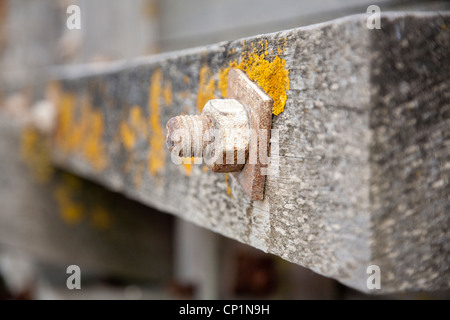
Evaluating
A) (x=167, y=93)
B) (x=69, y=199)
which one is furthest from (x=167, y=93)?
(x=69, y=199)

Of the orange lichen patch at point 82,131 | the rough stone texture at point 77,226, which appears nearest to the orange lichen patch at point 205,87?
the orange lichen patch at point 82,131

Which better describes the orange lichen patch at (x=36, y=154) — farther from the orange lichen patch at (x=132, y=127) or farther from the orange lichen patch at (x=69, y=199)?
the orange lichen patch at (x=132, y=127)

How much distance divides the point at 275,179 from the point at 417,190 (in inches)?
6.7

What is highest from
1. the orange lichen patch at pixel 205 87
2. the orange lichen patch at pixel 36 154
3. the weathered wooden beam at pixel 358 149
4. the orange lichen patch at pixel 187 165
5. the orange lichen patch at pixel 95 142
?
the orange lichen patch at pixel 36 154

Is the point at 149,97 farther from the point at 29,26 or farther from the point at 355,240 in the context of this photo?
the point at 29,26

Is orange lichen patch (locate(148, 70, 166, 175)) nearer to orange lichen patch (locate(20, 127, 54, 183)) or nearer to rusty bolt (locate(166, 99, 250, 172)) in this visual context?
rusty bolt (locate(166, 99, 250, 172))

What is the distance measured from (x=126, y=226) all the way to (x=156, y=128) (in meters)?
1.18

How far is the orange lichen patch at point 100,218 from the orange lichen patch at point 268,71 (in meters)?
1.46

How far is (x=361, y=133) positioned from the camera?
0.45 metres

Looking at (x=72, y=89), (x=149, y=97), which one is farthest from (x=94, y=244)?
(x=149, y=97)

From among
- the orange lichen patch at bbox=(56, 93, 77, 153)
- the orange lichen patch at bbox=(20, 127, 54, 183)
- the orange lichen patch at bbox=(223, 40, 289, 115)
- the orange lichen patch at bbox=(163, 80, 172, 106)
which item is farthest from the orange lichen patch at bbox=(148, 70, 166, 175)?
the orange lichen patch at bbox=(20, 127, 54, 183)

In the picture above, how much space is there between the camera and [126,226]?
6.67 ft

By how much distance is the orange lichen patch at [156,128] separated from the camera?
0.92 metres
